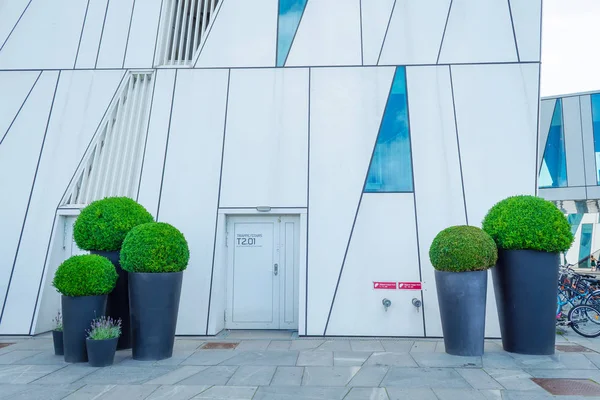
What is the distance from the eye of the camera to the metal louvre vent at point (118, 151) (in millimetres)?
8258

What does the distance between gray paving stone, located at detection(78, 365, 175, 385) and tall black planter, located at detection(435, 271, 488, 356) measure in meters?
3.94

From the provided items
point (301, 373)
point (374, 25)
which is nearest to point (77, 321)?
point (301, 373)

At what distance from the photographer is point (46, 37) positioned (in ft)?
29.5

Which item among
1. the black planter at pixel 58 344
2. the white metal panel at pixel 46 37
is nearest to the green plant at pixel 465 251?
the black planter at pixel 58 344

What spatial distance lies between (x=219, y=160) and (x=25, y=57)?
475 centimetres

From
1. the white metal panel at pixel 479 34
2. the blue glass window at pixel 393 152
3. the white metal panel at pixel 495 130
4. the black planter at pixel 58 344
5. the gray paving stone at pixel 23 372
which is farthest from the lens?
the white metal panel at pixel 479 34

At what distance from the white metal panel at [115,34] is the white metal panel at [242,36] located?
1716 millimetres

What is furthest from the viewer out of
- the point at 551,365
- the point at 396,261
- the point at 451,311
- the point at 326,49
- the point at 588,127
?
the point at 588,127

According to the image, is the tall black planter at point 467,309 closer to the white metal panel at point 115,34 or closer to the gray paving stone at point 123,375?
the gray paving stone at point 123,375

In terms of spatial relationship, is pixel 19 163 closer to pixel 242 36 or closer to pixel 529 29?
pixel 242 36

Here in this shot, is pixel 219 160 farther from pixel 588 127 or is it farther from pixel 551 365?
pixel 588 127

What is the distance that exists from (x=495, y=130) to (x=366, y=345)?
15.2ft

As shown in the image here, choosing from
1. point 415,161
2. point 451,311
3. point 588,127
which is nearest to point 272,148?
point 415,161

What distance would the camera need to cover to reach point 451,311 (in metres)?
6.20
